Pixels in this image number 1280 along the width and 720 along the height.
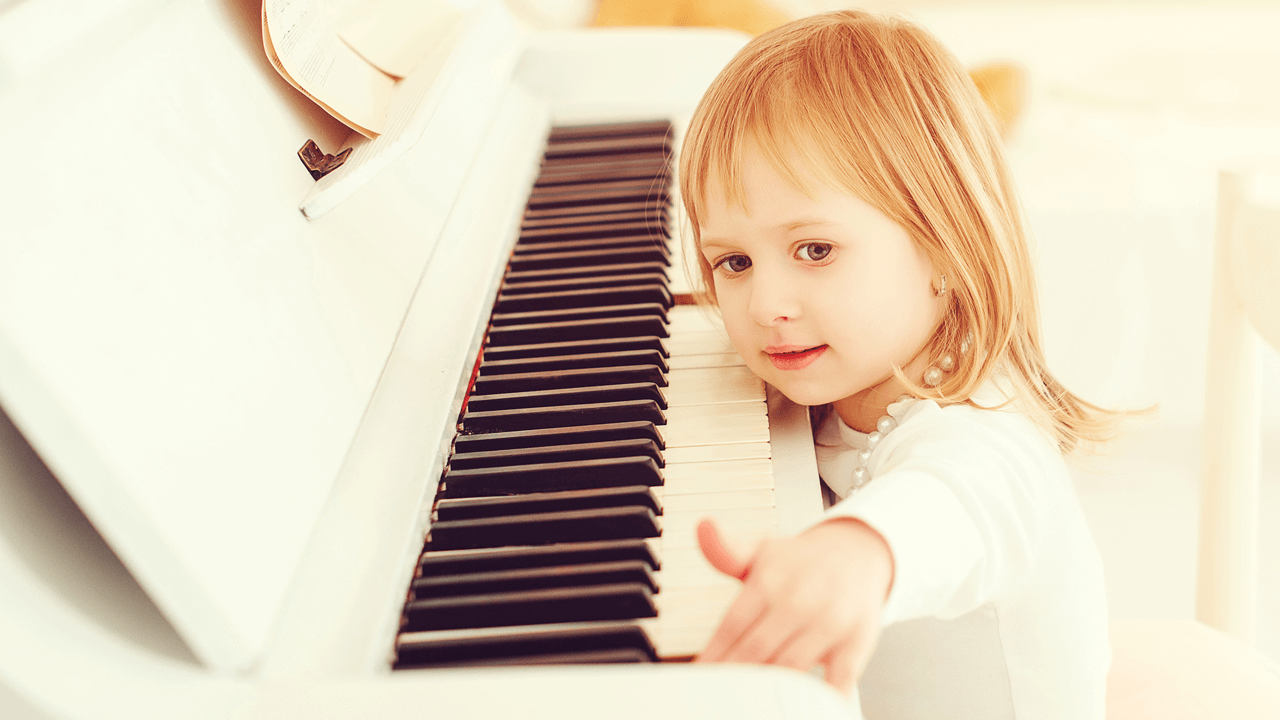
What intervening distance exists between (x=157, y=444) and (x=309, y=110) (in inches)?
22.0

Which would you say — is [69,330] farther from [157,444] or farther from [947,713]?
[947,713]

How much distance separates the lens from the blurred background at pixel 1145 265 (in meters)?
2.03

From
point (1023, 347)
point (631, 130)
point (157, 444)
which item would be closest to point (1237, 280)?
point (1023, 347)

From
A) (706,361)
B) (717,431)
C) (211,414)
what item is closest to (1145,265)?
(706,361)

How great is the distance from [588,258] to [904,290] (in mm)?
486

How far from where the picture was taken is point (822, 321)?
0.98 meters

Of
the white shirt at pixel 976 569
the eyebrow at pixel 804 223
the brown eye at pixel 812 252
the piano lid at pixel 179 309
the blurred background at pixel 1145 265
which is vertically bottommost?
the blurred background at pixel 1145 265

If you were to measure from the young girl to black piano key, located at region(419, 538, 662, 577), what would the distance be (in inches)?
10.6

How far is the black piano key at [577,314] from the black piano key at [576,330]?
0.6 inches

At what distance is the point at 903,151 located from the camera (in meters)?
1.01

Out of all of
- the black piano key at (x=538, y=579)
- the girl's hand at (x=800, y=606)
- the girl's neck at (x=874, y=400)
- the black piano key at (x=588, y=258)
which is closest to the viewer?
the girl's hand at (x=800, y=606)

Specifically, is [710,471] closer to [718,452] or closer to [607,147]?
[718,452]

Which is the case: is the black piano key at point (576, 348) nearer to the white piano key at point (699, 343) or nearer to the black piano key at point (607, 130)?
the white piano key at point (699, 343)

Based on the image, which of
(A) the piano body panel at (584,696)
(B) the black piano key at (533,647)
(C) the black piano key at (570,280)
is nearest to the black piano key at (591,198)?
(C) the black piano key at (570,280)
